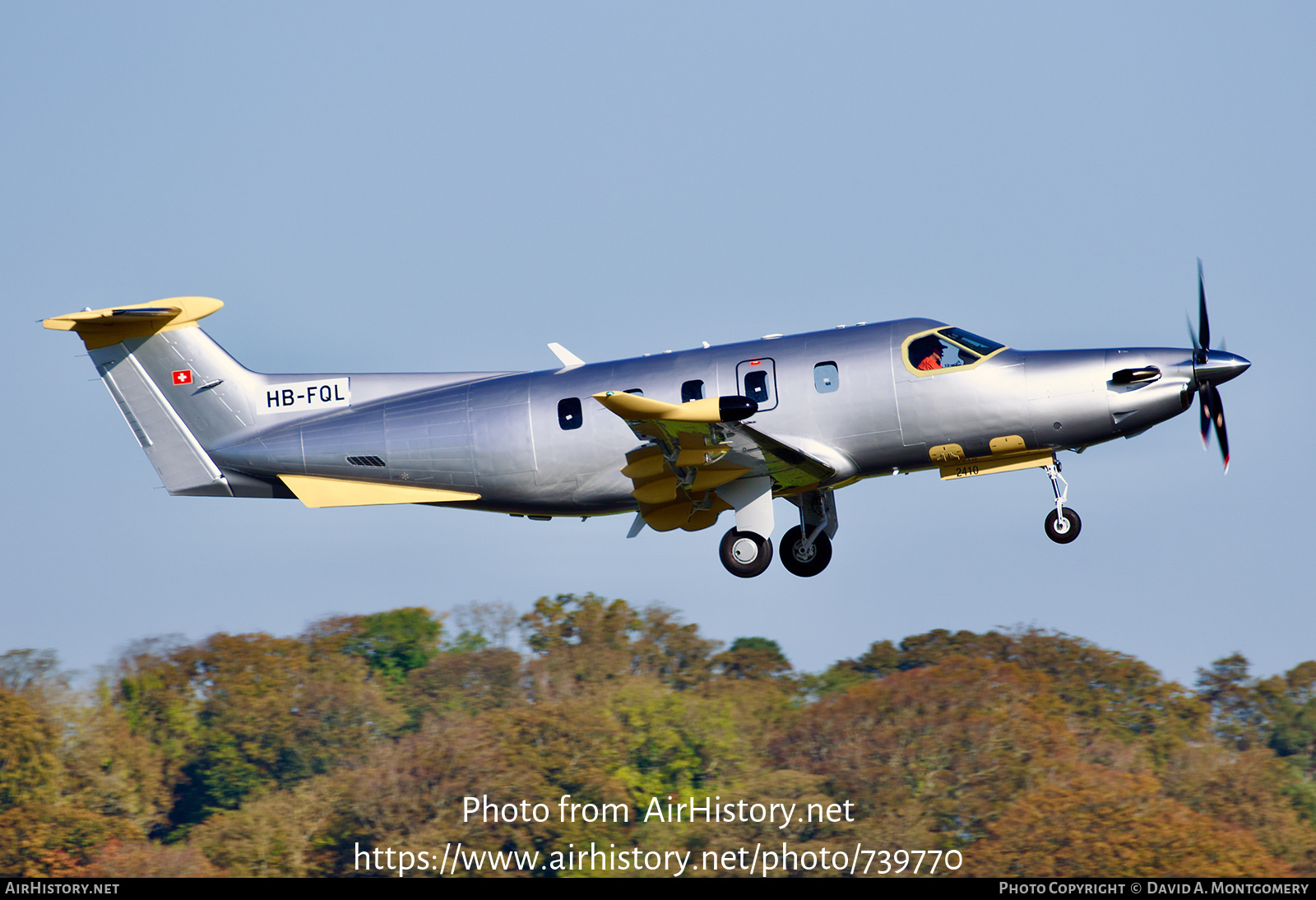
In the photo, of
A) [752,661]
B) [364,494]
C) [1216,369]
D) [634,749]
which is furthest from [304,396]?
[752,661]

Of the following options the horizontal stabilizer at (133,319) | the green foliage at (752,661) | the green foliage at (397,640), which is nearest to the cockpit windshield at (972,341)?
the horizontal stabilizer at (133,319)

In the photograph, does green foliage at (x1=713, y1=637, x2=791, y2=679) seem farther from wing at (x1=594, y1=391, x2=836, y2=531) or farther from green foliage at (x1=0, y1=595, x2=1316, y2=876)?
wing at (x1=594, y1=391, x2=836, y2=531)

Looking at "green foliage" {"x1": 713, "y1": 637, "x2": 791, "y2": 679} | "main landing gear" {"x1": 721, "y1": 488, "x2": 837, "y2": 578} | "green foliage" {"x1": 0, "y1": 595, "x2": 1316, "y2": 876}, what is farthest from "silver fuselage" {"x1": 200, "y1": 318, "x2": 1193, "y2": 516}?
"green foliage" {"x1": 713, "y1": 637, "x2": 791, "y2": 679}

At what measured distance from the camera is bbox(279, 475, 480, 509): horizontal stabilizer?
863 inches

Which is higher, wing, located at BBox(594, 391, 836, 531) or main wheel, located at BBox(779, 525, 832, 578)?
wing, located at BBox(594, 391, 836, 531)

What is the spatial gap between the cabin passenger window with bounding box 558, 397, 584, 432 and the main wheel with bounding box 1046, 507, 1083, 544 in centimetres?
769

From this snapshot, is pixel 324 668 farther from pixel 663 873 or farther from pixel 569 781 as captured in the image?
pixel 663 873

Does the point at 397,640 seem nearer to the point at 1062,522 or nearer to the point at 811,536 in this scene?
the point at 811,536

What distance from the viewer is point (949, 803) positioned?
49.4 m

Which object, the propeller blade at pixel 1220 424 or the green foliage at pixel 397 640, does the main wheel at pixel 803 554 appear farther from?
the green foliage at pixel 397 640

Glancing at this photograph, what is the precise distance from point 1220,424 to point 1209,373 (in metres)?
2.15

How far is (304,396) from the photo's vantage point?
23250 mm

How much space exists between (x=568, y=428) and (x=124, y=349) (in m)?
8.77

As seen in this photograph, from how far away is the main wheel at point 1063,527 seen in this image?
20172 mm
